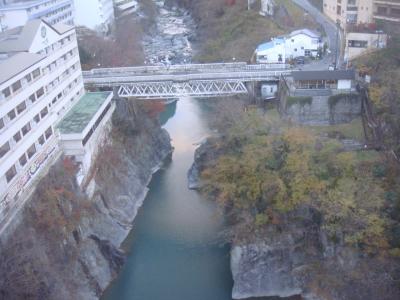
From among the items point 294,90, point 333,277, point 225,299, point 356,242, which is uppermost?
point 294,90

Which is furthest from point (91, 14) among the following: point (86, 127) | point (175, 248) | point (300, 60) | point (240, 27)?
point (175, 248)

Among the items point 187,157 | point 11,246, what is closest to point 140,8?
point 187,157

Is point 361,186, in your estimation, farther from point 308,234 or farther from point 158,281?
point 158,281

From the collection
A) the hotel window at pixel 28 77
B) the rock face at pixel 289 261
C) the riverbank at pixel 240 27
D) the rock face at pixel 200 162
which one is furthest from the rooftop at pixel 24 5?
the rock face at pixel 289 261

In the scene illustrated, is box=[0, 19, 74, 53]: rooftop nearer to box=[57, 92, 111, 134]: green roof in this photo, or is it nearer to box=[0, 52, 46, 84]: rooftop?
box=[0, 52, 46, 84]: rooftop

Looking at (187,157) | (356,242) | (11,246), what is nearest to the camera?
(11,246)

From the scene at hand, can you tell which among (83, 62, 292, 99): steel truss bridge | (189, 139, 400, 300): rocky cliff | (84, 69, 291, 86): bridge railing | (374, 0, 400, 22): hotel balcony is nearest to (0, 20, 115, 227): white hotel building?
(83, 62, 292, 99): steel truss bridge
